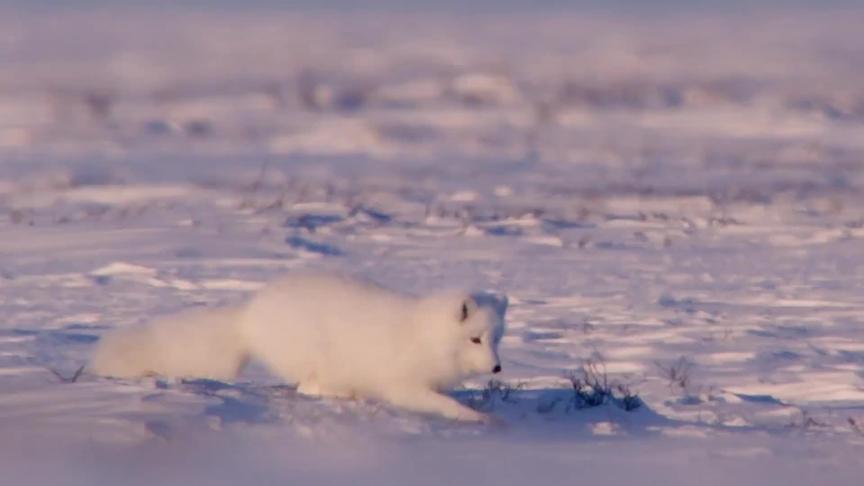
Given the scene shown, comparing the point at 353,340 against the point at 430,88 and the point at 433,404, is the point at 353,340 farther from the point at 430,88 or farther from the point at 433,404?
the point at 430,88

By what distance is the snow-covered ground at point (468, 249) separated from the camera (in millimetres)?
5844

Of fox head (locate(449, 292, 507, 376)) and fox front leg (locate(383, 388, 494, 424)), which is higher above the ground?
fox head (locate(449, 292, 507, 376))

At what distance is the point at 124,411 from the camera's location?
599 cm

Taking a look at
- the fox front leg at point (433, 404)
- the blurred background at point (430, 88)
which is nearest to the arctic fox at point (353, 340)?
the fox front leg at point (433, 404)

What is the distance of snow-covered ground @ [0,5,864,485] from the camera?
5.84 m

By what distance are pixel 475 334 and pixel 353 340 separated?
455 millimetres

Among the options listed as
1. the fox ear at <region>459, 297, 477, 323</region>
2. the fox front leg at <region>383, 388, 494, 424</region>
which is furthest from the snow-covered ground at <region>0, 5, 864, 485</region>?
the fox ear at <region>459, 297, 477, 323</region>

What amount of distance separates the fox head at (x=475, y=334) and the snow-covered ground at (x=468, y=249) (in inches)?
6.8

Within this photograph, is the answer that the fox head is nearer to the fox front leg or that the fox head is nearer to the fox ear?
the fox ear

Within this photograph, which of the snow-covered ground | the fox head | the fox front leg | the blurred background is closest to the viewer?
the snow-covered ground

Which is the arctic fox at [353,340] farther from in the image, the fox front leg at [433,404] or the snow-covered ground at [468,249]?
the snow-covered ground at [468,249]

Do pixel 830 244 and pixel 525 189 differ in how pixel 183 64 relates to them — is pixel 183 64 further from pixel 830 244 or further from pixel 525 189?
pixel 830 244

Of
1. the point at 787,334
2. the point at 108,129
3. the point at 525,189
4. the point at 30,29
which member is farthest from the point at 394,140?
the point at 30,29

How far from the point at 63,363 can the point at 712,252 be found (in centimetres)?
617
